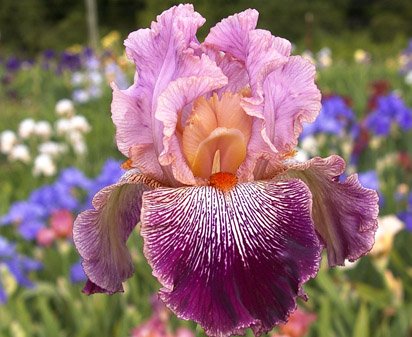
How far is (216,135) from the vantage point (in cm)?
70

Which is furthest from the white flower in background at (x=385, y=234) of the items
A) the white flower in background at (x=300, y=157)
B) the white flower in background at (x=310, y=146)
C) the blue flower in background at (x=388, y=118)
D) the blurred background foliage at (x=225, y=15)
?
the blurred background foliage at (x=225, y=15)

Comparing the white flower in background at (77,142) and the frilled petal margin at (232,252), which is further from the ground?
the white flower in background at (77,142)

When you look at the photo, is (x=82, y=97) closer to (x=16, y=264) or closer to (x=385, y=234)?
(x=16, y=264)

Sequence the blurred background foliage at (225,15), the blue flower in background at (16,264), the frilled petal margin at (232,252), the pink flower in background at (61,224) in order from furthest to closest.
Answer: the blurred background foliage at (225,15), the pink flower in background at (61,224), the blue flower in background at (16,264), the frilled petal margin at (232,252)

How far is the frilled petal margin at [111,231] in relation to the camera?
2.32 feet

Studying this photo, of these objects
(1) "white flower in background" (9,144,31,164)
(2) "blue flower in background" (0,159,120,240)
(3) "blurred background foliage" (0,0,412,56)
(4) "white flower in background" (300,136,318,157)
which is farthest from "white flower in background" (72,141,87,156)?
(3) "blurred background foliage" (0,0,412,56)

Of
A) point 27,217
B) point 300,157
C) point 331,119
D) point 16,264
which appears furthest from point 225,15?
point 300,157

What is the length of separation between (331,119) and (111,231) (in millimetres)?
2730

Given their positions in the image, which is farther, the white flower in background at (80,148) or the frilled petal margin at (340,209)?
the white flower in background at (80,148)

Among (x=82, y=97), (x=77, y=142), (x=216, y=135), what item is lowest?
(x=216, y=135)

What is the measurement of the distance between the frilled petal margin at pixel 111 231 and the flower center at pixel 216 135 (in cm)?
5

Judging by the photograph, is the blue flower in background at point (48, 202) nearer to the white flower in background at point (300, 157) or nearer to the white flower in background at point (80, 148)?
the white flower in background at point (300, 157)

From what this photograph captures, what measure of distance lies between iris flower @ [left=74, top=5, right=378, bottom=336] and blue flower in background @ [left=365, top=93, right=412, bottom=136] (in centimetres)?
276

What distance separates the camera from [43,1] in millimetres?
20891
